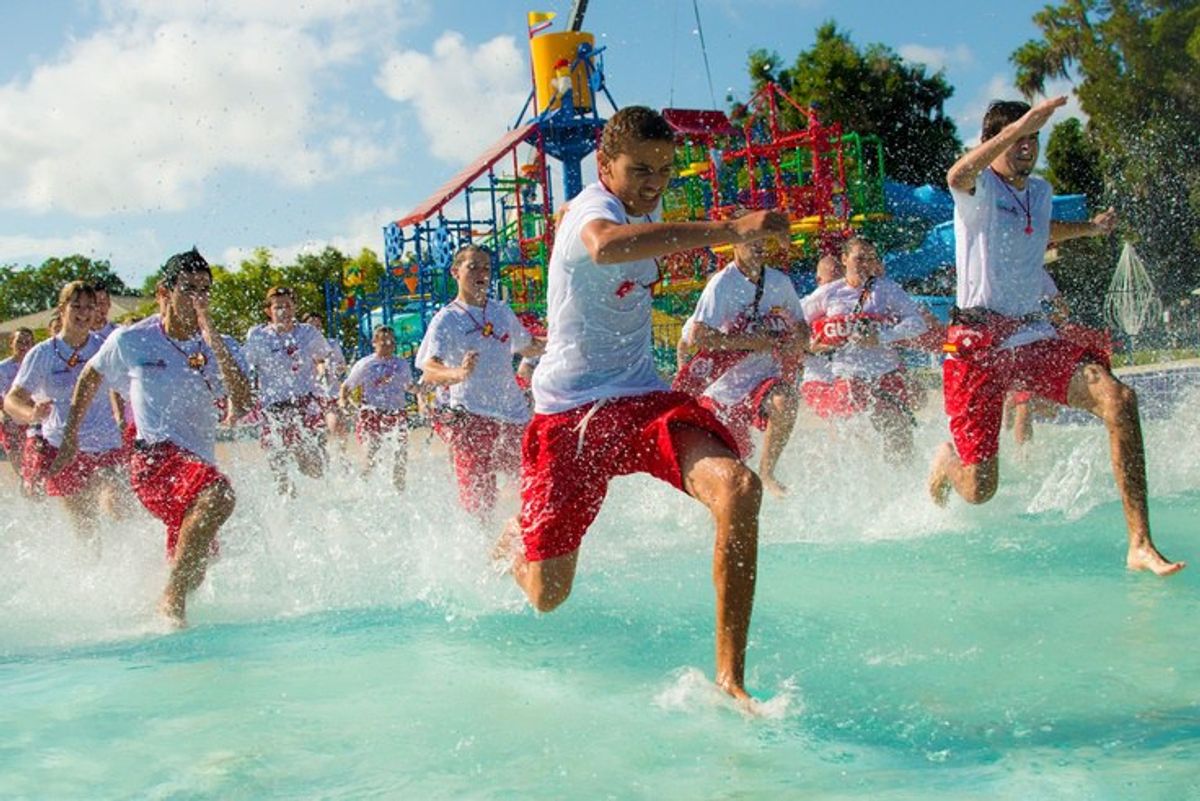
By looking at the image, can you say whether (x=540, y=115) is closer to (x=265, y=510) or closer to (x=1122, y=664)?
(x=265, y=510)

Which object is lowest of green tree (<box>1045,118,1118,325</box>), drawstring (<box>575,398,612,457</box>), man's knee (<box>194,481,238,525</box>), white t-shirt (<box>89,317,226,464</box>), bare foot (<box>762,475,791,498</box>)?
bare foot (<box>762,475,791,498</box>)

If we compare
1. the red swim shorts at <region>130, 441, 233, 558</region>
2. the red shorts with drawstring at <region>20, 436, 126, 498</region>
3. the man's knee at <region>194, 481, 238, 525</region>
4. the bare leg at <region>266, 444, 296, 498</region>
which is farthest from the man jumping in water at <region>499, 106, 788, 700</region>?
the bare leg at <region>266, 444, 296, 498</region>

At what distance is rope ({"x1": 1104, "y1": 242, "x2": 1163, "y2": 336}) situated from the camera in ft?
84.7

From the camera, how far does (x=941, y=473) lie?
6457mm

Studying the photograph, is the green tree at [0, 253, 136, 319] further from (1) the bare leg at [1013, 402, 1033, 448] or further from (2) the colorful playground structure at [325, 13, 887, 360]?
(1) the bare leg at [1013, 402, 1033, 448]

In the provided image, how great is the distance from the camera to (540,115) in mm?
26719

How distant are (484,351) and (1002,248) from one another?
3069mm

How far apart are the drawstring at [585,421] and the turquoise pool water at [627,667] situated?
76 cm

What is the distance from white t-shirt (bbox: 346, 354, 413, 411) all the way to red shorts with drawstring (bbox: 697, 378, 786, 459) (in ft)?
16.4

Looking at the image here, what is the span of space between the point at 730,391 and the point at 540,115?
772 inches

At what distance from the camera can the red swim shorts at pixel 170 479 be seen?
5.62 m

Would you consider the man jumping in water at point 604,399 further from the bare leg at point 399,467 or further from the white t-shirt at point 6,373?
the white t-shirt at point 6,373

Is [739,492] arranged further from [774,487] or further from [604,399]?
[774,487]

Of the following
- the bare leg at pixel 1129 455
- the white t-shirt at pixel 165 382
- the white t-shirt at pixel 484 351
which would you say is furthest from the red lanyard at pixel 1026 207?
the white t-shirt at pixel 165 382
